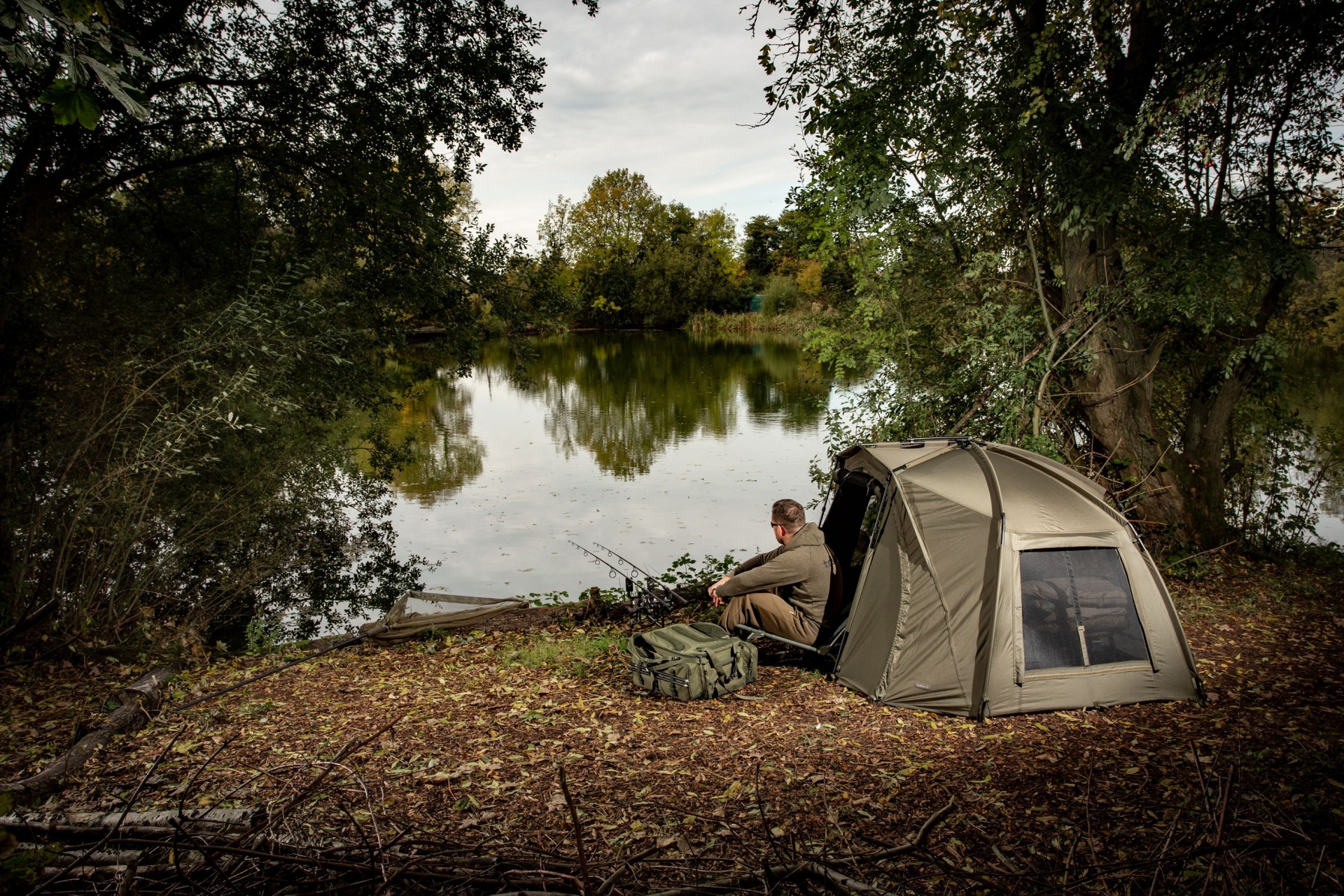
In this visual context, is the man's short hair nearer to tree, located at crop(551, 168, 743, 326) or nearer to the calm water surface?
the calm water surface

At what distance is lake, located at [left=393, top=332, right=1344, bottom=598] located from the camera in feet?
38.3

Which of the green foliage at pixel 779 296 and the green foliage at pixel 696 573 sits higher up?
the green foliage at pixel 779 296

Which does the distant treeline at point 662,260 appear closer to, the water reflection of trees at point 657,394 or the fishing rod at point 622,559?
the water reflection of trees at point 657,394

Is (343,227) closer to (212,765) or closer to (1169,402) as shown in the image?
(212,765)

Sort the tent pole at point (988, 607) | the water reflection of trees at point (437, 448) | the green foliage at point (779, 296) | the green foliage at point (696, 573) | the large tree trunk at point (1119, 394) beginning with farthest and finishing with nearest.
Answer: the green foliage at point (779, 296) → the water reflection of trees at point (437, 448) → the green foliage at point (696, 573) → the large tree trunk at point (1119, 394) → the tent pole at point (988, 607)

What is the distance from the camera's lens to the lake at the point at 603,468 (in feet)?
38.3

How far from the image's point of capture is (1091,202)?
7785 mm

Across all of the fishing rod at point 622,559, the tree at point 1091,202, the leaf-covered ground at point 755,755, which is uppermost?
the tree at point 1091,202

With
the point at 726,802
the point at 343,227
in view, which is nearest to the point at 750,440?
the point at 343,227

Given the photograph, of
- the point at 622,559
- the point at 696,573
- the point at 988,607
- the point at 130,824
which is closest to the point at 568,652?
the point at 622,559

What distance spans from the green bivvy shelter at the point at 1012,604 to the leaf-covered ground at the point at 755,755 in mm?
195

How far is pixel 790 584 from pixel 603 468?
1129cm

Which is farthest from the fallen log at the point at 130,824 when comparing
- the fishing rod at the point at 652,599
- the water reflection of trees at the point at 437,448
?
the water reflection of trees at the point at 437,448

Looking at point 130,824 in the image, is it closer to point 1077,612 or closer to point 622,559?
point 1077,612
